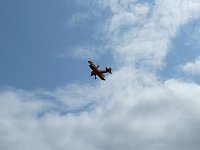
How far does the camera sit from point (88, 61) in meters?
191

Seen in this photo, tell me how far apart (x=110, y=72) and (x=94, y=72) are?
33.8ft

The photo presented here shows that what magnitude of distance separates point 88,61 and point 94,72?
4487 mm

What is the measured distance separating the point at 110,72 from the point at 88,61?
39.2ft

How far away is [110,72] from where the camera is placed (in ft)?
652

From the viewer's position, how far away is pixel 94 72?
624ft
